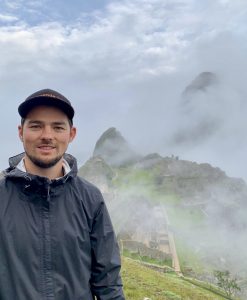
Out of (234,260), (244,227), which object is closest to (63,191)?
(234,260)

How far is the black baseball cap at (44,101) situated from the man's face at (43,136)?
0.05 m

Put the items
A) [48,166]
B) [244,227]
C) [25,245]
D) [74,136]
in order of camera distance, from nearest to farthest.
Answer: [25,245] < [48,166] < [74,136] < [244,227]

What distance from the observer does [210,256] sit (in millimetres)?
159875

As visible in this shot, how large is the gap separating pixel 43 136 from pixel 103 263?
5.65ft

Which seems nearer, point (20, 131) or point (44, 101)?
point (44, 101)

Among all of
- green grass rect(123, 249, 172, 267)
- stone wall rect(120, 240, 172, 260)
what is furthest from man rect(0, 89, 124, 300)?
stone wall rect(120, 240, 172, 260)

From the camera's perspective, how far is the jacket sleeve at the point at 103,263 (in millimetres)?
5020

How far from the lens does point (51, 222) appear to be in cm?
468

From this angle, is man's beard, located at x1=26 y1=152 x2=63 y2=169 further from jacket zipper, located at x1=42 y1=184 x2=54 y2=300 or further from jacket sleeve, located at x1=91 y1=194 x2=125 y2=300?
jacket sleeve, located at x1=91 y1=194 x2=125 y2=300

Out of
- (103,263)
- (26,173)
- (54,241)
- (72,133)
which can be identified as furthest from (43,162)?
(103,263)

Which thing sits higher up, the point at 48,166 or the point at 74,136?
the point at 74,136

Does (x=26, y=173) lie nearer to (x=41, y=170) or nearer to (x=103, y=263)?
(x=41, y=170)

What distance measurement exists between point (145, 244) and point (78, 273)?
155188 millimetres

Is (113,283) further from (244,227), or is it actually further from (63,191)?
(244,227)
